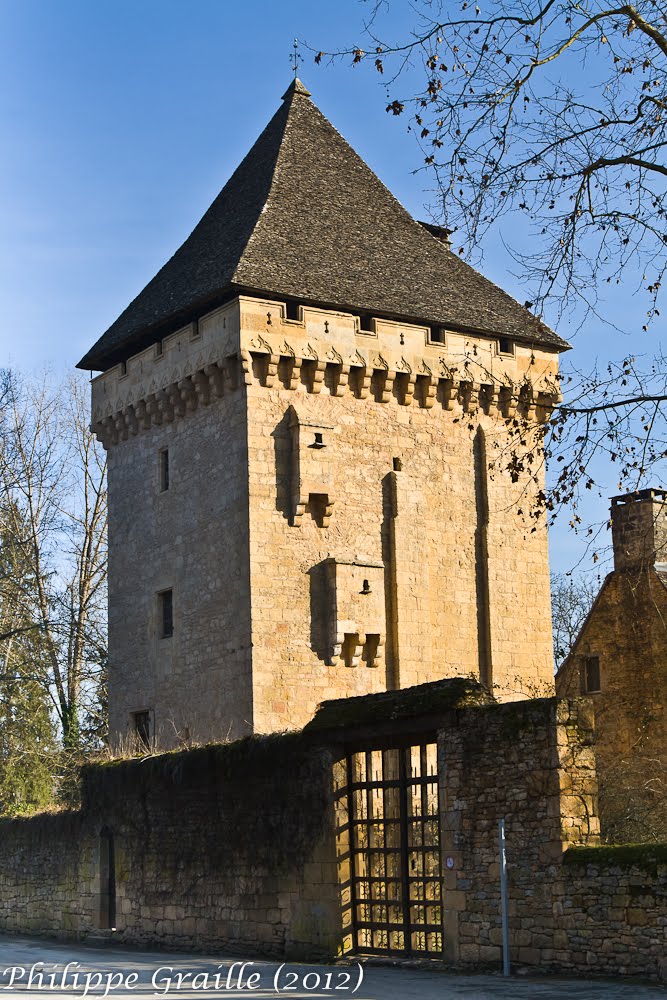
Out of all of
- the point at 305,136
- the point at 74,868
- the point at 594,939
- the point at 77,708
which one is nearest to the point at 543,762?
the point at 594,939

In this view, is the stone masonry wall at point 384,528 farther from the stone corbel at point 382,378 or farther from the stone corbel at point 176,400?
the stone corbel at point 176,400

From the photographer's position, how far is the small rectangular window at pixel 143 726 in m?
25.4

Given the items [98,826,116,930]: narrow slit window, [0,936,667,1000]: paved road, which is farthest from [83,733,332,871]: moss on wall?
[0,936,667,1000]: paved road

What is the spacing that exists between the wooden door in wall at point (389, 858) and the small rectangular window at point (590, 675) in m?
14.8

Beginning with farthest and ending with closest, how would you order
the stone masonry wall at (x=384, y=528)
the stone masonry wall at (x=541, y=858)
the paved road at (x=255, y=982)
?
the stone masonry wall at (x=384, y=528), the stone masonry wall at (x=541, y=858), the paved road at (x=255, y=982)

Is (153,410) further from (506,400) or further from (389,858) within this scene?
(389,858)

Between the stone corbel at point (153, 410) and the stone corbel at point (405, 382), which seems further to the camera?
the stone corbel at point (153, 410)

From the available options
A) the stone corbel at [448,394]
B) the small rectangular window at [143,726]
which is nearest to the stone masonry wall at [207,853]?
the small rectangular window at [143,726]

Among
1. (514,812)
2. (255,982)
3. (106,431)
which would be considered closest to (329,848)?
(255,982)

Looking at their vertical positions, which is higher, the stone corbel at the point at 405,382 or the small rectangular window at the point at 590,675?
the stone corbel at the point at 405,382

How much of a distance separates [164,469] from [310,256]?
445cm

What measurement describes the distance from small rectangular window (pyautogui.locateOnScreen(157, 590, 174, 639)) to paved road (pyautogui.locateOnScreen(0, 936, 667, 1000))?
851 centimetres

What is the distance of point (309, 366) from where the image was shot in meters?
24.2

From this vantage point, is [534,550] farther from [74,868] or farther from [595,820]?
[595,820]
